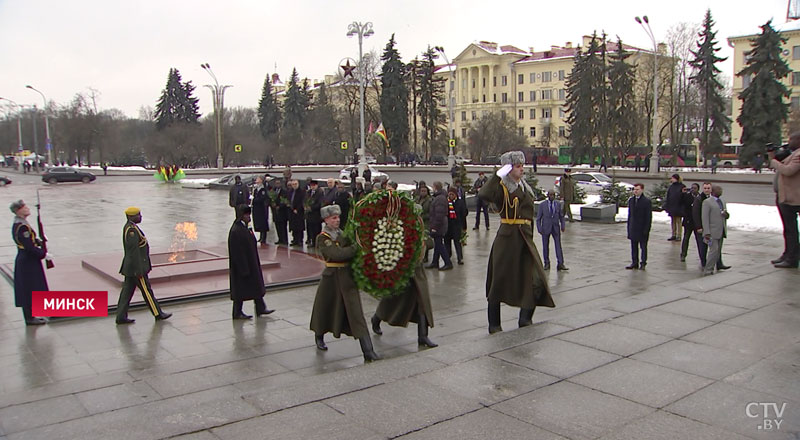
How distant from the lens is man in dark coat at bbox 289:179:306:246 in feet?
52.6

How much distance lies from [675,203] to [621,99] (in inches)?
1839

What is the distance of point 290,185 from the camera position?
1595cm

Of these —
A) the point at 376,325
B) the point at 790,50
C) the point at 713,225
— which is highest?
the point at 790,50

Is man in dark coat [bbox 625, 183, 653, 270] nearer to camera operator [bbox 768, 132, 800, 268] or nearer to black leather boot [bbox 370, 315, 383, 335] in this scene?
camera operator [bbox 768, 132, 800, 268]

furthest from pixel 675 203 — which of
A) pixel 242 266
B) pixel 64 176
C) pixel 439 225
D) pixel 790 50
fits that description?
pixel 790 50

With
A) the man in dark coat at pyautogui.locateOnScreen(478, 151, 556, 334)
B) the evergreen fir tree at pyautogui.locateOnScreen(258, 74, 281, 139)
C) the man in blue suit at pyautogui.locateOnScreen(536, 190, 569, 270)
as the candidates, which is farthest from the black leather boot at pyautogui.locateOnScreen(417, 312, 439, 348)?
the evergreen fir tree at pyautogui.locateOnScreen(258, 74, 281, 139)

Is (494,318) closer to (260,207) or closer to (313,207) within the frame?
(313,207)

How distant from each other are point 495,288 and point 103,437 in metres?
4.26

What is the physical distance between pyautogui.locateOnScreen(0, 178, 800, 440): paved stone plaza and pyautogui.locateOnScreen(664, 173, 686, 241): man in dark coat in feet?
17.7

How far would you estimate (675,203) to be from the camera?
16.1 m

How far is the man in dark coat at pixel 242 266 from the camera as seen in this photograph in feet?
29.3

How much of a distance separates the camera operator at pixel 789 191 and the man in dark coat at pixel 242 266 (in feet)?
25.9

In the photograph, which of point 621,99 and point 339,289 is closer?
point 339,289

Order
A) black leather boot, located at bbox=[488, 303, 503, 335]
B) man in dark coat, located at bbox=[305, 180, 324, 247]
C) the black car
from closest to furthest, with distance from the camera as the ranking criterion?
black leather boot, located at bbox=[488, 303, 503, 335] < man in dark coat, located at bbox=[305, 180, 324, 247] < the black car
